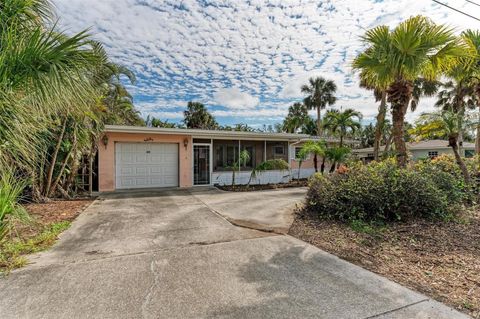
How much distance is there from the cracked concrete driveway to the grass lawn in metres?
0.22

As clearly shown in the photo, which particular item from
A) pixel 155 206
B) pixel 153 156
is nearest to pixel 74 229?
pixel 155 206

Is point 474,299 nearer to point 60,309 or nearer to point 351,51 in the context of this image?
point 60,309

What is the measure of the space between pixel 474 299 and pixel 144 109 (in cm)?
2195

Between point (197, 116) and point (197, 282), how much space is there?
25046 millimetres

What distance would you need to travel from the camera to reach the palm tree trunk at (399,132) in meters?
5.79

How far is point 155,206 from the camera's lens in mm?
7363

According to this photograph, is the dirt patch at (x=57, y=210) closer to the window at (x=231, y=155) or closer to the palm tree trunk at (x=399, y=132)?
the window at (x=231, y=155)

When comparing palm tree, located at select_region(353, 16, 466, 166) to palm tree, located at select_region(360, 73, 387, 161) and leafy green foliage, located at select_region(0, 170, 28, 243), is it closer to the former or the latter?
palm tree, located at select_region(360, 73, 387, 161)

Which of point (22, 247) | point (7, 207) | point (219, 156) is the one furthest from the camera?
point (219, 156)

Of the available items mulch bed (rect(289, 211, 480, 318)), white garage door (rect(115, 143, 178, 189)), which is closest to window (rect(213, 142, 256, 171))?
white garage door (rect(115, 143, 178, 189))

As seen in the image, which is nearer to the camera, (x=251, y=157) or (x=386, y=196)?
(x=386, y=196)

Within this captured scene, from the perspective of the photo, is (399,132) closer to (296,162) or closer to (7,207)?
(7,207)

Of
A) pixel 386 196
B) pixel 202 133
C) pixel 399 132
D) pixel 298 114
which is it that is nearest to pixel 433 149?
pixel 298 114

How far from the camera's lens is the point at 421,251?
152 inches
